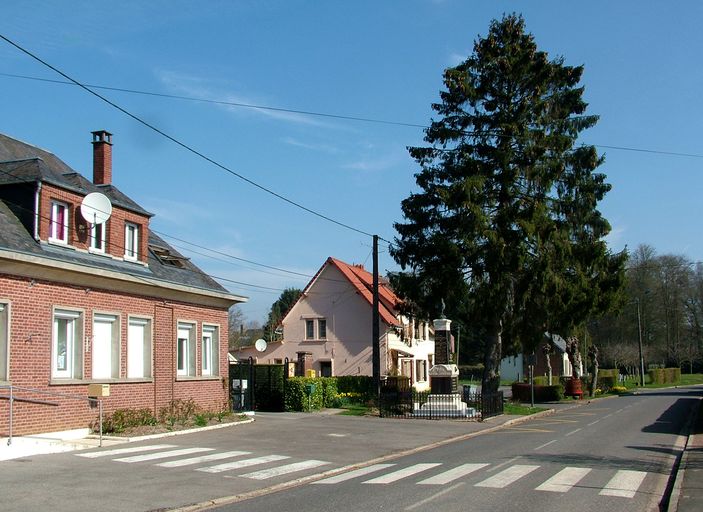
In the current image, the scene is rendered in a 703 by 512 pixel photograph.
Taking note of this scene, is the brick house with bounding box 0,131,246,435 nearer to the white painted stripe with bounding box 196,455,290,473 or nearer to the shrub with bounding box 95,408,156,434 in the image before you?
the shrub with bounding box 95,408,156,434

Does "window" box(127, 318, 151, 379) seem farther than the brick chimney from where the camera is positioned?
No

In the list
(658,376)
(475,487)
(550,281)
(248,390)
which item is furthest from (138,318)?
(658,376)

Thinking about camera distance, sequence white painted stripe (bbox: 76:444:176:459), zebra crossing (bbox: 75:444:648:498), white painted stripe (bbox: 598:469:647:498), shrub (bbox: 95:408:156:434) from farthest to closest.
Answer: shrub (bbox: 95:408:156:434) → white painted stripe (bbox: 76:444:176:459) → zebra crossing (bbox: 75:444:648:498) → white painted stripe (bbox: 598:469:647:498)

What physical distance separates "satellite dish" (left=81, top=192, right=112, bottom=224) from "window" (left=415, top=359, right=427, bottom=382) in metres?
37.5

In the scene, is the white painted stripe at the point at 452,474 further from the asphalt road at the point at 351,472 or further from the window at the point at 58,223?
the window at the point at 58,223

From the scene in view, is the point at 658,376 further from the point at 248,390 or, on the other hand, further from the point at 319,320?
the point at 248,390

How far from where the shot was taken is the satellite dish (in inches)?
765

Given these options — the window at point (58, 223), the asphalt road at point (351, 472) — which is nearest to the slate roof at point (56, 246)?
the window at point (58, 223)

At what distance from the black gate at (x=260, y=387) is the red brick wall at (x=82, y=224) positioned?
32.4 feet

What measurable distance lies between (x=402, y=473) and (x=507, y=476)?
1.97 metres

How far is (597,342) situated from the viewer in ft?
262

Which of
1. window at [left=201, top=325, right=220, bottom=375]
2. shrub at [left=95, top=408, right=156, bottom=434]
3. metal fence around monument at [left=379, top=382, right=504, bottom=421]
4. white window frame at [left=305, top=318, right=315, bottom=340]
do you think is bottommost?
metal fence around monument at [left=379, top=382, right=504, bottom=421]

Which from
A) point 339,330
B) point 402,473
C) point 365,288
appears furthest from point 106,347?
point 365,288

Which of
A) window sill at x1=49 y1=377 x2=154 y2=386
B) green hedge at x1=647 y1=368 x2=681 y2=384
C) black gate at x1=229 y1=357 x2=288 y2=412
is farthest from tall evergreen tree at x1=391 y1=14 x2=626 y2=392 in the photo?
green hedge at x1=647 y1=368 x2=681 y2=384
